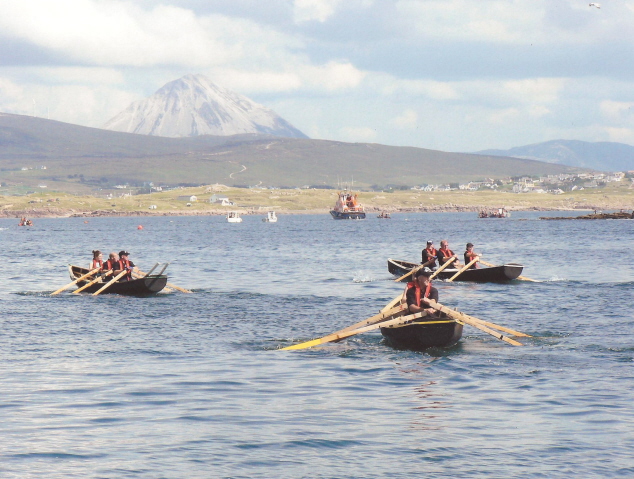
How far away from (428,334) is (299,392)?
7.17 m

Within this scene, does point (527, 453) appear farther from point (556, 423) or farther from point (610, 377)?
point (610, 377)

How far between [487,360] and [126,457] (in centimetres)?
1383

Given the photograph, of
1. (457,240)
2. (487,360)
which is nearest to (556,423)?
(487,360)

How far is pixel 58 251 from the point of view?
104562 millimetres

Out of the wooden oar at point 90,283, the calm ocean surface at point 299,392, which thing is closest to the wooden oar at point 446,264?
the calm ocean surface at point 299,392

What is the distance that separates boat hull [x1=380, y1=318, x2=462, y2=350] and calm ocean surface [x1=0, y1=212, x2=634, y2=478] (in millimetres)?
409

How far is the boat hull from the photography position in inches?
1157

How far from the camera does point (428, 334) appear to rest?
29594 mm

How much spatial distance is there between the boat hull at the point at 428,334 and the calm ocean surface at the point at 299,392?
1.34 feet

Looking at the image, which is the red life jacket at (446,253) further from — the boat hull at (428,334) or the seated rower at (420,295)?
the boat hull at (428,334)

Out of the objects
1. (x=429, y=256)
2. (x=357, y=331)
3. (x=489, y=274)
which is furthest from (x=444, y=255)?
(x=357, y=331)

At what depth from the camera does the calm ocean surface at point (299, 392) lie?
58.3ft

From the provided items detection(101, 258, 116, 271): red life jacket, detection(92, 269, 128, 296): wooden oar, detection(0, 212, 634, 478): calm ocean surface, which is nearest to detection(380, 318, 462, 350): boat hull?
detection(0, 212, 634, 478): calm ocean surface

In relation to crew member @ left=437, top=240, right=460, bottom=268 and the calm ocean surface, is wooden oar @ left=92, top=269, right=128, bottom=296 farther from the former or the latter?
crew member @ left=437, top=240, right=460, bottom=268
